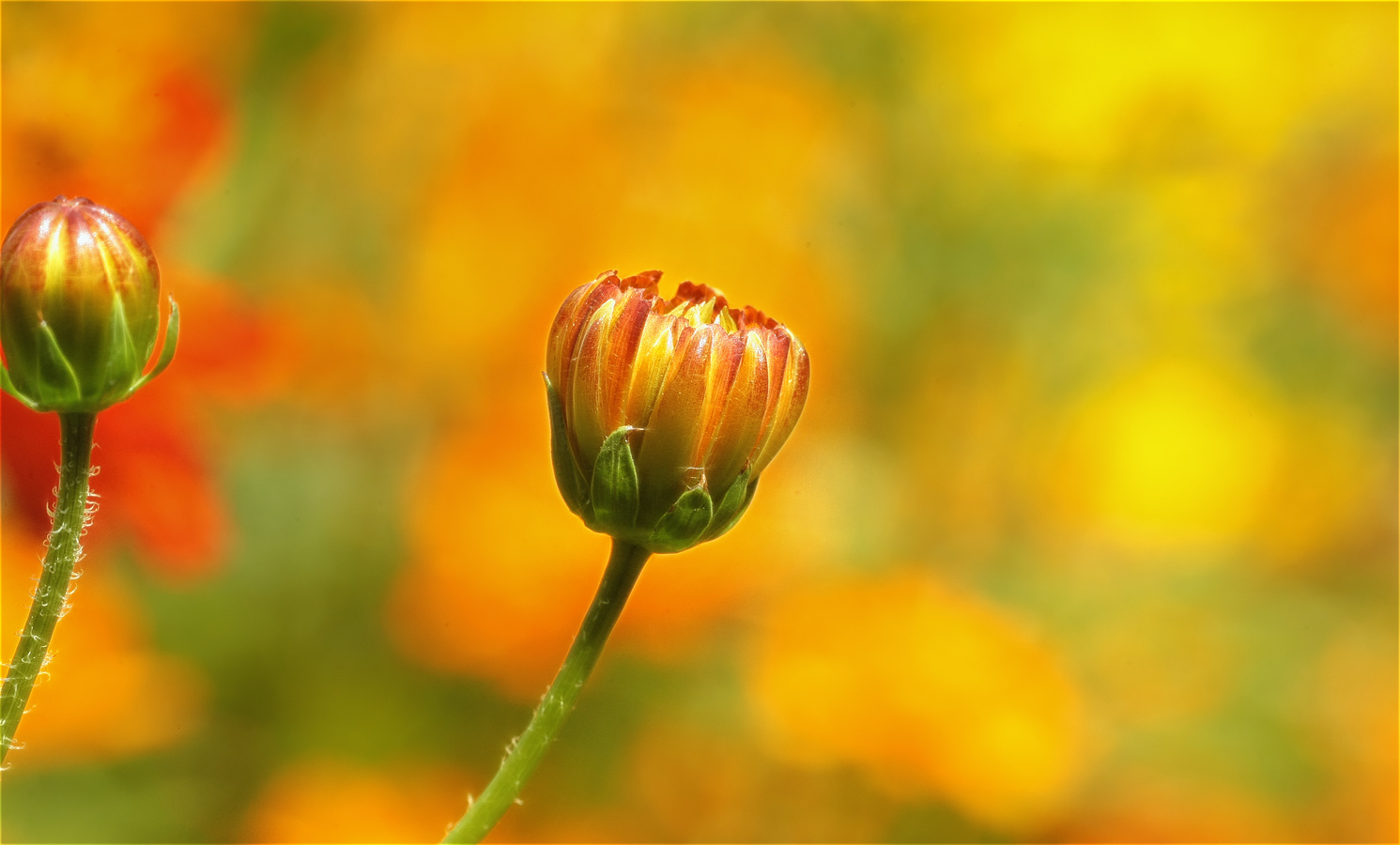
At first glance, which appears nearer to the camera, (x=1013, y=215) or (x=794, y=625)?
(x=794, y=625)

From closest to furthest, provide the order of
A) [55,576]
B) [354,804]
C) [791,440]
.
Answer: [55,576], [354,804], [791,440]

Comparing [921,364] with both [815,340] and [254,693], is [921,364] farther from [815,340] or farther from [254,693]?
[254,693]

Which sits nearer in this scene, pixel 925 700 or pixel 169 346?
pixel 169 346

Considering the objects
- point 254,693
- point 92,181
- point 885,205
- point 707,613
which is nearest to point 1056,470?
point 885,205

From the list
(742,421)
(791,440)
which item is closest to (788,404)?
(742,421)

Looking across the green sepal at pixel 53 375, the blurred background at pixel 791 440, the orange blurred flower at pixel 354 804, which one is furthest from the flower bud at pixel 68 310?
the orange blurred flower at pixel 354 804

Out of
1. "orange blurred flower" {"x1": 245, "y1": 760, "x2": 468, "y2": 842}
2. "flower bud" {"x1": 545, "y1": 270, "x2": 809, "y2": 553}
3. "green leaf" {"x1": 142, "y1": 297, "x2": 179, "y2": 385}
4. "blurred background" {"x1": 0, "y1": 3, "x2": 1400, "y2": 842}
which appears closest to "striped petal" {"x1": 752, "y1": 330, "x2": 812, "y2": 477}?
"flower bud" {"x1": 545, "y1": 270, "x2": 809, "y2": 553}

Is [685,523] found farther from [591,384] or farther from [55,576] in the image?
[55,576]
